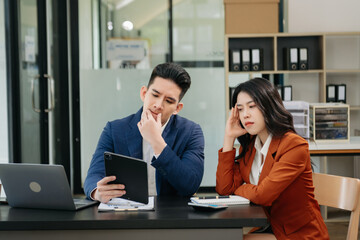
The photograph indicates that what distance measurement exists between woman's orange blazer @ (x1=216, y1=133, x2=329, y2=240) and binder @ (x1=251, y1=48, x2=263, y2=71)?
2.74 metres

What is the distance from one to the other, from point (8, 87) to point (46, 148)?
110 cm

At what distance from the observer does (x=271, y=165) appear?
211cm

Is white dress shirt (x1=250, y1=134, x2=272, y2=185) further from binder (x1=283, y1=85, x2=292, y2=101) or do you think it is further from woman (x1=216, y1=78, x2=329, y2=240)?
binder (x1=283, y1=85, x2=292, y2=101)

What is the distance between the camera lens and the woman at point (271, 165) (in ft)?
6.61

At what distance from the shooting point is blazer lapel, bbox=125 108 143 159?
2283 mm

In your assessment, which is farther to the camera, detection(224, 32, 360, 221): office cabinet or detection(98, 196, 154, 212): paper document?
detection(224, 32, 360, 221): office cabinet

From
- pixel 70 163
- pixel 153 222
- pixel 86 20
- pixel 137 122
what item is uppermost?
pixel 86 20

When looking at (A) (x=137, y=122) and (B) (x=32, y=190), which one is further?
(A) (x=137, y=122)

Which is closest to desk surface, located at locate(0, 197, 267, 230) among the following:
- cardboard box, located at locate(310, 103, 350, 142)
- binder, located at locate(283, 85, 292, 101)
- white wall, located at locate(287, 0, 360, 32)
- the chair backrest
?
the chair backrest

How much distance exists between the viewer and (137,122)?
91.0 inches

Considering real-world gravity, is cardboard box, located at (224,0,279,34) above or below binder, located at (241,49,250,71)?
above

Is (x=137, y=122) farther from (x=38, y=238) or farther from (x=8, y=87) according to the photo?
(x=8, y=87)

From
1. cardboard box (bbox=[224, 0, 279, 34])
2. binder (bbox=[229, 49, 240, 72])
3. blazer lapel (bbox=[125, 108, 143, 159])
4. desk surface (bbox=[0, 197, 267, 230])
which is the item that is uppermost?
cardboard box (bbox=[224, 0, 279, 34])

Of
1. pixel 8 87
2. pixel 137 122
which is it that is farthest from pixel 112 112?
pixel 137 122
